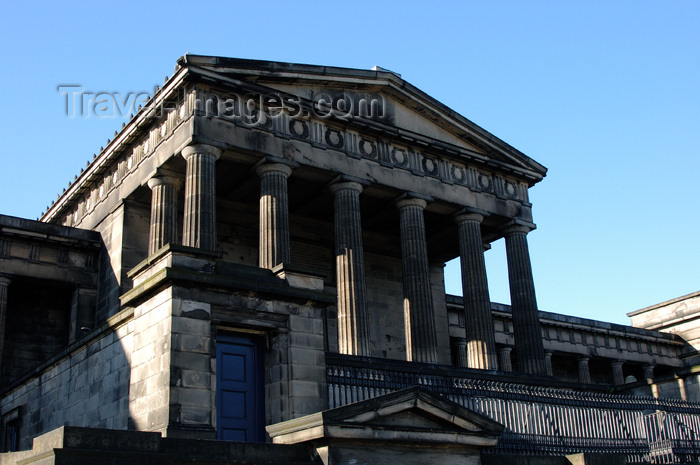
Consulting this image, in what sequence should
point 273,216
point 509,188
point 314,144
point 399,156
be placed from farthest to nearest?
1. point 509,188
2. point 399,156
3. point 314,144
4. point 273,216

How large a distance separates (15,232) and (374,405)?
21.1m

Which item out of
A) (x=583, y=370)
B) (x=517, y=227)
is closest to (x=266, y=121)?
(x=517, y=227)

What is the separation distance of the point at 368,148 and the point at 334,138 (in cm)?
162

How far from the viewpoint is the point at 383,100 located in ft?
109

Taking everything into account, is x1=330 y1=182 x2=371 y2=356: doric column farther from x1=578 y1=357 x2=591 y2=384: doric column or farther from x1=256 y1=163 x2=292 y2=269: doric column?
x1=578 y1=357 x2=591 y2=384: doric column

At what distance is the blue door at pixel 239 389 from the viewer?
15.2 metres

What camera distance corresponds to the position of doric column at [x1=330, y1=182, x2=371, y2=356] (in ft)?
90.7

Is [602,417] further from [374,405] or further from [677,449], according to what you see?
[374,405]

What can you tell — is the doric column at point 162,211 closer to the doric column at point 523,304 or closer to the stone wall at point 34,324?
the stone wall at point 34,324

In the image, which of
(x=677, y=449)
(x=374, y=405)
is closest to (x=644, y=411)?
(x=677, y=449)

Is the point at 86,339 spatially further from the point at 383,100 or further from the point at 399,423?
the point at 383,100

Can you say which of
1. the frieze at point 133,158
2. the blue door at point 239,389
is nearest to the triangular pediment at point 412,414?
the blue door at point 239,389

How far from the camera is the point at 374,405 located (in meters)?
12.6

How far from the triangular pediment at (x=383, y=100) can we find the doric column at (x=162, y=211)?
13.8 ft
